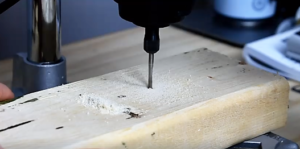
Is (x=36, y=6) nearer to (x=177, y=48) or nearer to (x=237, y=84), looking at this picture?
(x=237, y=84)

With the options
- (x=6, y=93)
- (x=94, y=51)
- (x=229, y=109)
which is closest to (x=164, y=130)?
(x=229, y=109)

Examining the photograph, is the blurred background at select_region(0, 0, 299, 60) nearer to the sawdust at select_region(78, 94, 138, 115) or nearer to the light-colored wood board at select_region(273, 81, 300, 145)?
the light-colored wood board at select_region(273, 81, 300, 145)

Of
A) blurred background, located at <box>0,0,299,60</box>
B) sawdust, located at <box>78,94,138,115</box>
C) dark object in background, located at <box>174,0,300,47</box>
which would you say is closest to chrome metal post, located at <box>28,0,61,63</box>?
sawdust, located at <box>78,94,138,115</box>

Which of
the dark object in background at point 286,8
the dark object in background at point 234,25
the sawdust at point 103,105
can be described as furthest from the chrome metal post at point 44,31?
the dark object in background at point 286,8

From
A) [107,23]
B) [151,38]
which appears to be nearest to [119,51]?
[107,23]

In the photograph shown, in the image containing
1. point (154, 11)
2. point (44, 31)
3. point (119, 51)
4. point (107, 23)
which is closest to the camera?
point (154, 11)

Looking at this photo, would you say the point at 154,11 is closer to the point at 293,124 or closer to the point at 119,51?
the point at 293,124

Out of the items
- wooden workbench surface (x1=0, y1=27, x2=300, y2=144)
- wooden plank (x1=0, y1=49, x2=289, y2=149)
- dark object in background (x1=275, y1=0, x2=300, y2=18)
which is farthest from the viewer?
dark object in background (x1=275, y1=0, x2=300, y2=18)
